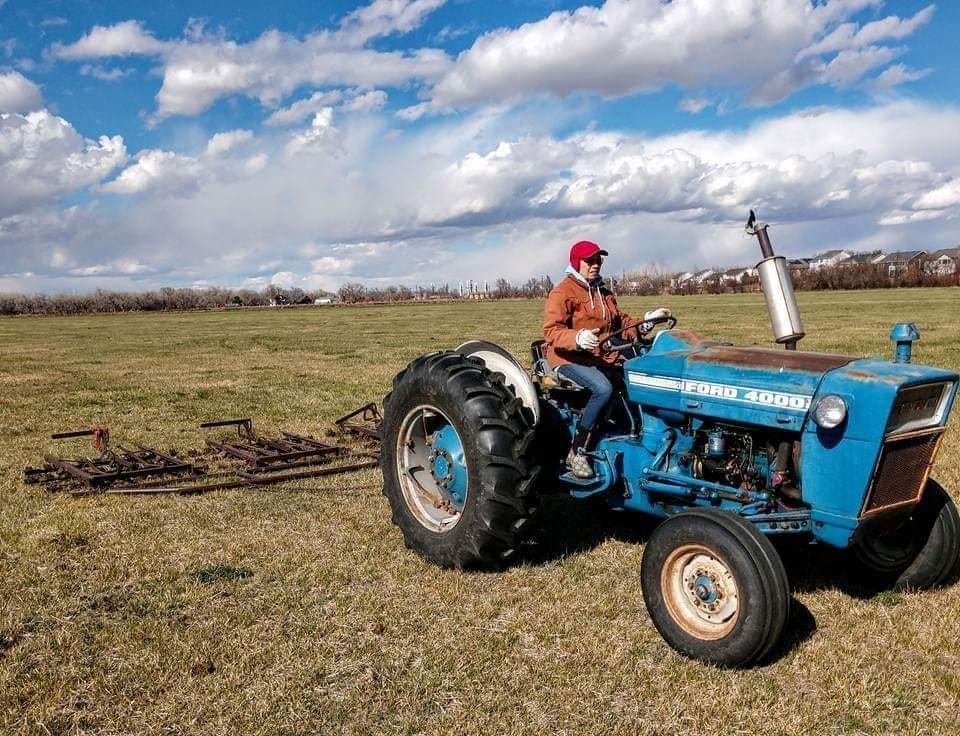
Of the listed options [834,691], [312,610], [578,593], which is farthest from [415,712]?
[834,691]

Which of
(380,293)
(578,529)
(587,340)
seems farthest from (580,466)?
(380,293)

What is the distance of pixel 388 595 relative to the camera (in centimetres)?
480

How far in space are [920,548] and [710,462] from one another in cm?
138

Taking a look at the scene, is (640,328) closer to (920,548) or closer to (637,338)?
(637,338)

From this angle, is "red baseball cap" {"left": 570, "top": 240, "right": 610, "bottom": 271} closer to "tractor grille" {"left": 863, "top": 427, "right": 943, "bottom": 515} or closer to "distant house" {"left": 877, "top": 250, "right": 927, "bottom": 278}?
"tractor grille" {"left": 863, "top": 427, "right": 943, "bottom": 515}

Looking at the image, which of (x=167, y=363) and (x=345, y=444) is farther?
(x=167, y=363)

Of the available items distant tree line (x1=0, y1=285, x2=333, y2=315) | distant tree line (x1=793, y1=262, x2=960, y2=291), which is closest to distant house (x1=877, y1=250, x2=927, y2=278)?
distant tree line (x1=793, y1=262, x2=960, y2=291)

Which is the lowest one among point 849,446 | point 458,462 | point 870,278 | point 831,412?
point 458,462

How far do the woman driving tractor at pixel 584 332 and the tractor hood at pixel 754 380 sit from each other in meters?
0.28

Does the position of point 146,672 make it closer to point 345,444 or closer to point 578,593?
point 578,593

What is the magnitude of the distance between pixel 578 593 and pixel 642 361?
146cm

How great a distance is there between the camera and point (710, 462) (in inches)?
178

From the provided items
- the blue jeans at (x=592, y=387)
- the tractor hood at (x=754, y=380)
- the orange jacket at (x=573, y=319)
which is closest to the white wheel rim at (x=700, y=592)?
the tractor hood at (x=754, y=380)

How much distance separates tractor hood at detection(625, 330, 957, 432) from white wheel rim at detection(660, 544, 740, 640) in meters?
0.79
